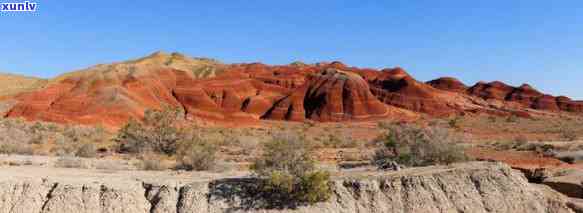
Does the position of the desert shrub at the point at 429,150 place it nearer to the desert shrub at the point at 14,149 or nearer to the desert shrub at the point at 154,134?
the desert shrub at the point at 154,134

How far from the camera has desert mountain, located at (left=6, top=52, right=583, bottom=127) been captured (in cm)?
4809

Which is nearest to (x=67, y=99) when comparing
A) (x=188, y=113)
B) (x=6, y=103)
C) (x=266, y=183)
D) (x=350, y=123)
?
(x=6, y=103)

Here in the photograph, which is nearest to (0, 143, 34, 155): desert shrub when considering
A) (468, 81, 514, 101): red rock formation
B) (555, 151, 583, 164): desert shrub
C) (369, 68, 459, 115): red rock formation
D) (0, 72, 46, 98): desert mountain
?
(555, 151, 583, 164): desert shrub

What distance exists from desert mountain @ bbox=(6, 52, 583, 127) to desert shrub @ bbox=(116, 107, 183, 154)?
21506mm

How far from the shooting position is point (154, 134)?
22516 mm

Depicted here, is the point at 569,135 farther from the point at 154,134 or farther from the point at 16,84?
the point at 16,84

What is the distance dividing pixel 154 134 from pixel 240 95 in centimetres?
4201

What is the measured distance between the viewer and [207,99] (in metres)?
59.8

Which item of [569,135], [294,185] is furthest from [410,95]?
[294,185]

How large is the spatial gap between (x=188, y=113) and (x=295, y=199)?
48.4 metres

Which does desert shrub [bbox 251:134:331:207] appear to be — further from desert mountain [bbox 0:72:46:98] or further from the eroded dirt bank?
desert mountain [bbox 0:72:46:98]

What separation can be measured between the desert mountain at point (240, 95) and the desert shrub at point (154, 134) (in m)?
21.5

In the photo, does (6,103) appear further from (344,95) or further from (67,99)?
(344,95)

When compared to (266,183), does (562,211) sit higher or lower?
lower
